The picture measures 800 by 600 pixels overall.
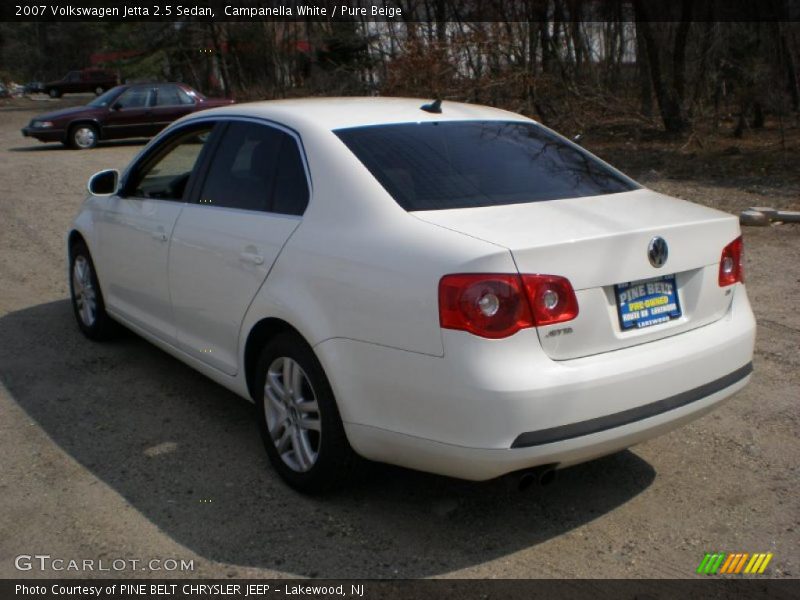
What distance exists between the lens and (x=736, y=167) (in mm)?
12820

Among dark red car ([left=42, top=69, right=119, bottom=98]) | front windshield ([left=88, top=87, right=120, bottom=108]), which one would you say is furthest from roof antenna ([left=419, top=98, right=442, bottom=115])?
dark red car ([left=42, top=69, right=119, bottom=98])

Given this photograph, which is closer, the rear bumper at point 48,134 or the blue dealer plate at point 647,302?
the blue dealer plate at point 647,302

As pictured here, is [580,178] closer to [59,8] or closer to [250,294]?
[250,294]

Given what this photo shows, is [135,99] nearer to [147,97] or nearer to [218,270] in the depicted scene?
[147,97]

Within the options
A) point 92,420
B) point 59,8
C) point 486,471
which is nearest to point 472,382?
point 486,471

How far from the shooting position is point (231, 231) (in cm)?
441

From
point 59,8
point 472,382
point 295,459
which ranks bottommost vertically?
point 295,459

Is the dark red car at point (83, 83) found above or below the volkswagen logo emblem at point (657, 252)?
above

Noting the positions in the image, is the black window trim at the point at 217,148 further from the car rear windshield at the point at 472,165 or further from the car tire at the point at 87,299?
the car tire at the point at 87,299

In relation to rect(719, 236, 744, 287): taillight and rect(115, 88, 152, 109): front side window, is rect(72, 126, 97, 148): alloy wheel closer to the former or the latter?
rect(115, 88, 152, 109): front side window

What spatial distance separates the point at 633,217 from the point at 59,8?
54738 mm

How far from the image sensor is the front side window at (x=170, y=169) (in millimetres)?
5156

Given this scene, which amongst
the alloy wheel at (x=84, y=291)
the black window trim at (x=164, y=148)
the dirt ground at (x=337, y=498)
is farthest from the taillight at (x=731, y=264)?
the alloy wheel at (x=84, y=291)

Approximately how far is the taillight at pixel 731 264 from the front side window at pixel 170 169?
2823 millimetres
